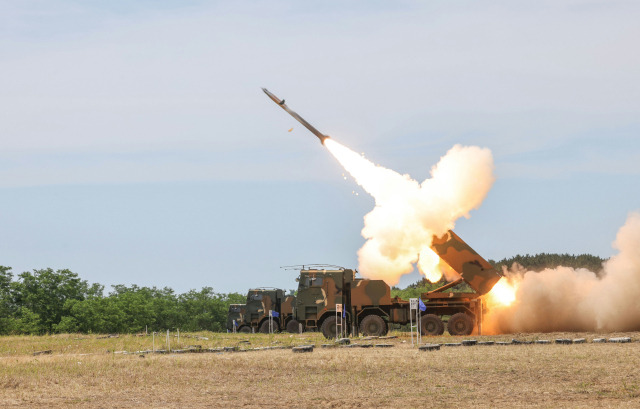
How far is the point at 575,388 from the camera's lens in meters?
17.6

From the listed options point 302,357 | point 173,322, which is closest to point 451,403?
point 302,357

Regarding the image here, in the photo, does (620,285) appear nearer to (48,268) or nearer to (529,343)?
(529,343)

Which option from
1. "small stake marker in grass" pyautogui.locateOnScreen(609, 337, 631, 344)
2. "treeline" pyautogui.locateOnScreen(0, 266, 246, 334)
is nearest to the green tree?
"treeline" pyautogui.locateOnScreen(0, 266, 246, 334)

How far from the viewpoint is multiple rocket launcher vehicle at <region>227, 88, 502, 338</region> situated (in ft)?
122

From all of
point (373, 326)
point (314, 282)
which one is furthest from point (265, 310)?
point (373, 326)

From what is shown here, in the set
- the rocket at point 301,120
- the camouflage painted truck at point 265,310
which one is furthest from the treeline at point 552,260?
the rocket at point 301,120

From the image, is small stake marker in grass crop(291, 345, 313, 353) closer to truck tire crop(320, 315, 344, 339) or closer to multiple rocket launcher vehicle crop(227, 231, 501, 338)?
multiple rocket launcher vehicle crop(227, 231, 501, 338)

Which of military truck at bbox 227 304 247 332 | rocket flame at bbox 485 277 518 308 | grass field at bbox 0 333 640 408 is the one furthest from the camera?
military truck at bbox 227 304 247 332

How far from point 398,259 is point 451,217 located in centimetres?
361

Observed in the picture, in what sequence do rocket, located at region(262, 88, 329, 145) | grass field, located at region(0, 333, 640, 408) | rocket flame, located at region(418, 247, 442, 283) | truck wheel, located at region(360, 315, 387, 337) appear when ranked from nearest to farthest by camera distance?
grass field, located at region(0, 333, 640, 408), rocket, located at region(262, 88, 329, 145), truck wheel, located at region(360, 315, 387, 337), rocket flame, located at region(418, 247, 442, 283)

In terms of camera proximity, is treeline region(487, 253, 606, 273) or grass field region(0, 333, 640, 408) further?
treeline region(487, 253, 606, 273)

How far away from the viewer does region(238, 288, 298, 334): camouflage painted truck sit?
5572cm

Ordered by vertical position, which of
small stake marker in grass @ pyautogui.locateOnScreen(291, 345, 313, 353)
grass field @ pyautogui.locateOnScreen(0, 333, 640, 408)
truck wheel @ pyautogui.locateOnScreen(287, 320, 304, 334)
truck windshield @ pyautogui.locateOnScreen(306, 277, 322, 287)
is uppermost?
truck windshield @ pyautogui.locateOnScreen(306, 277, 322, 287)

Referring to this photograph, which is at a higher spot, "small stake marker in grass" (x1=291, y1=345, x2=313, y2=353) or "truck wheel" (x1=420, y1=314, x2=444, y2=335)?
"truck wheel" (x1=420, y1=314, x2=444, y2=335)
